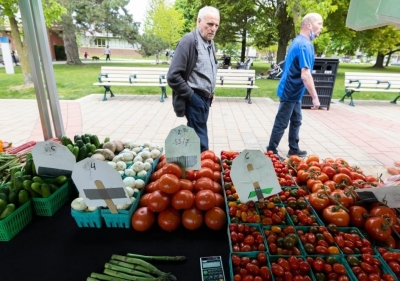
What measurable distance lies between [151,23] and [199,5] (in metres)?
12.9

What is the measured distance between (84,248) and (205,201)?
0.69 meters

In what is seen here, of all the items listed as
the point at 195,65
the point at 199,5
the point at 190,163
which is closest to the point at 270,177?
the point at 190,163

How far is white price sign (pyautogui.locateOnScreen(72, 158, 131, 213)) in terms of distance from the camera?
1324 millimetres

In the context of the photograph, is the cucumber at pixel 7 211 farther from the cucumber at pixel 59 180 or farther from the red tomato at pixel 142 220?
the red tomato at pixel 142 220

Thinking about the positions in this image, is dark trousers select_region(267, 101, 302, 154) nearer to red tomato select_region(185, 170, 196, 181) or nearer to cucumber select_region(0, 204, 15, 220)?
red tomato select_region(185, 170, 196, 181)

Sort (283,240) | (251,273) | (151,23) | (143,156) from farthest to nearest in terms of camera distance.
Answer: (151,23) → (143,156) → (283,240) → (251,273)

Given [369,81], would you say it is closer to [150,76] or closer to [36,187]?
[150,76]

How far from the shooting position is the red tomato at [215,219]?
1.46 metres

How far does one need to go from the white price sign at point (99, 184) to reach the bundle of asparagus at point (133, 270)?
29 centimetres

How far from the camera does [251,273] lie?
111cm

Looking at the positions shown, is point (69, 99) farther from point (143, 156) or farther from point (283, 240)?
point (283, 240)

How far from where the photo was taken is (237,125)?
602 cm

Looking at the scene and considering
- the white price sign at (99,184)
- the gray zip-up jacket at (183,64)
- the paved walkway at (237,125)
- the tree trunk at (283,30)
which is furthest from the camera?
the tree trunk at (283,30)

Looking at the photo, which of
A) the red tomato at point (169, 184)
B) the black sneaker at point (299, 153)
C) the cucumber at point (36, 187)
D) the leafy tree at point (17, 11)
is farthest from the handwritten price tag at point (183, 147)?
the leafy tree at point (17, 11)
